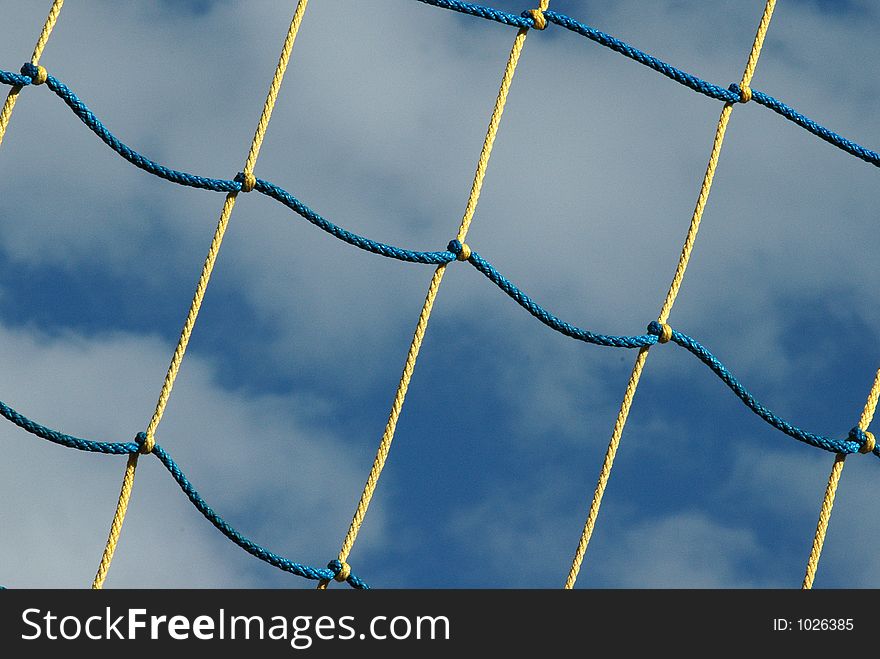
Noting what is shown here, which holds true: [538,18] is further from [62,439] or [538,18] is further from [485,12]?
[62,439]

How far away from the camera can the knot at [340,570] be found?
174 centimetres

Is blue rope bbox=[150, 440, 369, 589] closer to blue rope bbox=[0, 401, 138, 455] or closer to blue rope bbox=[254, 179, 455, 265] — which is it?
blue rope bbox=[0, 401, 138, 455]

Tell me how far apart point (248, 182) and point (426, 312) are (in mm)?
279

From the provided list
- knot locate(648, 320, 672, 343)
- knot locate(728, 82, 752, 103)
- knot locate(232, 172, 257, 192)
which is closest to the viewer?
knot locate(232, 172, 257, 192)

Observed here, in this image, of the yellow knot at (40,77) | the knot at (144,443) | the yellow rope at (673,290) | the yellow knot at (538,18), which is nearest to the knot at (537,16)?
the yellow knot at (538,18)

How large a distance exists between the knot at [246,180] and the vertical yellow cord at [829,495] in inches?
34.4

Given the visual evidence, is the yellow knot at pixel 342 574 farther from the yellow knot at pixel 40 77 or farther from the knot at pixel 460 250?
the yellow knot at pixel 40 77

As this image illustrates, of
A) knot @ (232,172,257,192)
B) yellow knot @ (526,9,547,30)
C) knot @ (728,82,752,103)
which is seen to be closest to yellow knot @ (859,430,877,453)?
knot @ (728,82,752,103)

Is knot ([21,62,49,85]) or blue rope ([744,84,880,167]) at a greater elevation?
blue rope ([744,84,880,167])

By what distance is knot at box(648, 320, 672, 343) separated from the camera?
1.96 m

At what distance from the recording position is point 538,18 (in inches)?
78.8

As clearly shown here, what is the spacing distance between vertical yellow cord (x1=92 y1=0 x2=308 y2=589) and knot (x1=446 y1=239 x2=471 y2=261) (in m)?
0.28

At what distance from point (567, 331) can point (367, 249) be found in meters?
0.30
